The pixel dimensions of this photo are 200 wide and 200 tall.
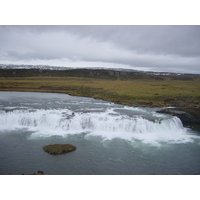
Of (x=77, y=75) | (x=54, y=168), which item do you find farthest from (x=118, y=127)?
(x=77, y=75)

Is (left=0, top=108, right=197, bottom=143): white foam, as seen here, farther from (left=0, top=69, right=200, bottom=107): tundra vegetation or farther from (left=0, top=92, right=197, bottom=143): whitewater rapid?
(left=0, top=69, right=200, bottom=107): tundra vegetation

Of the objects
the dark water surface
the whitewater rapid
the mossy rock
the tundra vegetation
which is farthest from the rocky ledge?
the tundra vegetation

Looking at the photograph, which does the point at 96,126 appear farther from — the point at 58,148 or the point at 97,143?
the point at 58,148

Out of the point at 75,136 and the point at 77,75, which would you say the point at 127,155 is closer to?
the point at 75,136

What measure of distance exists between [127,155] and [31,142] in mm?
9709

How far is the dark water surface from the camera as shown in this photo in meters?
14.1

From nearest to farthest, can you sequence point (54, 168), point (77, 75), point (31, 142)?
point (54, 168), point (31, 142), point (77, 75)

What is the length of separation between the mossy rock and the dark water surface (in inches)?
18.6

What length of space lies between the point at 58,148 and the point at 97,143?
13.7ft

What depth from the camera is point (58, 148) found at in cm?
1628

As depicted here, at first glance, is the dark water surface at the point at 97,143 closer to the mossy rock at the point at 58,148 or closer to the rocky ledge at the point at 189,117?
the mossy rock at the point at 58,148

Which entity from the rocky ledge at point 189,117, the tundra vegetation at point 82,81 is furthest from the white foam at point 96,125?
the tundra vegetation at point 82,81

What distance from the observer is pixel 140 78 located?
358 ft

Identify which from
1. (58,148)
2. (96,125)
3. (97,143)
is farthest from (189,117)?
(58,148)
